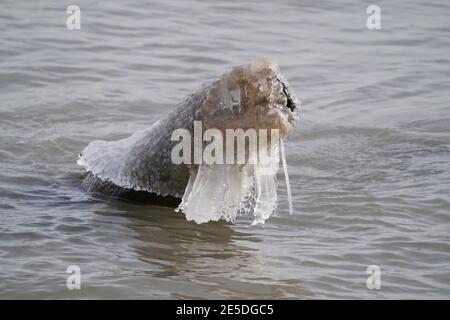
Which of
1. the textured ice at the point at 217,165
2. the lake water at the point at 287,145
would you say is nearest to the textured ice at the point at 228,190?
the textured ice at the point at 217,165

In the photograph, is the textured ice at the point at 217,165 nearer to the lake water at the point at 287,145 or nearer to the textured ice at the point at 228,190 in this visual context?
the textured ice at the point at 228,190

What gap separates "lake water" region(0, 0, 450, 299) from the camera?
4645 millimetres

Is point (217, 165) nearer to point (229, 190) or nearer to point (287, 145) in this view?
point (229, 190)

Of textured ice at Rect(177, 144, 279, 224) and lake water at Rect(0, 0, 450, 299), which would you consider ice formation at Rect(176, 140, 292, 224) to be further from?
lake water at Rect(0, 0, 450, 299)

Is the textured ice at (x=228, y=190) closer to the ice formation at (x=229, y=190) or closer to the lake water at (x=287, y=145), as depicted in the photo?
the ice formation at (x=229, y=190)

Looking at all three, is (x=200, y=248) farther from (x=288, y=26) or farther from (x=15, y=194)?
(x=288, y=26)

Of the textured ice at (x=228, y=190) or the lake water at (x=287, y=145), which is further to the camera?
the textured ice at (x=228, y=190)

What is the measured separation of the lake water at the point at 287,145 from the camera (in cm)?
464

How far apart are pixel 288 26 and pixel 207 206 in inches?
244

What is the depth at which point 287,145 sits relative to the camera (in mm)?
7312

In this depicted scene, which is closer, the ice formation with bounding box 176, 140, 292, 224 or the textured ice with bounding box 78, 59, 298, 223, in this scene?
the textured ice with bounding box 78, 59, 298, 223

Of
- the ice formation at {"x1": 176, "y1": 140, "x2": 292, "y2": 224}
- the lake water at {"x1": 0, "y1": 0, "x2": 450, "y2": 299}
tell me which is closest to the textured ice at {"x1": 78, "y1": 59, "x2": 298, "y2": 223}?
the ice formation at {"x1": 176, "y1": 140, "x2": 292, "y2": 224}

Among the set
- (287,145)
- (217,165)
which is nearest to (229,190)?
(217,165)

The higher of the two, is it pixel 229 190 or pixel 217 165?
pixel 217 165
